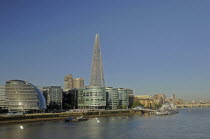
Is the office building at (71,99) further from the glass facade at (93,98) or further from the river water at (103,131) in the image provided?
the river water at (103,131)

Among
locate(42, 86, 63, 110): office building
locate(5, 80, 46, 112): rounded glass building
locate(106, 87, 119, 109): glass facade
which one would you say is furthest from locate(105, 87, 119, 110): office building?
locate(5, 80, 46, 112): rounded glass building

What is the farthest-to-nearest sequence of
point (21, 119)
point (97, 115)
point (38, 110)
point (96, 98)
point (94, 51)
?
point (94, 51)
point (96, 98)
point (97, 115)
point (38, 110)
point (21, 119)

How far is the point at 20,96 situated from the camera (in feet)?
392

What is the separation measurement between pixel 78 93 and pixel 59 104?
16.0 m

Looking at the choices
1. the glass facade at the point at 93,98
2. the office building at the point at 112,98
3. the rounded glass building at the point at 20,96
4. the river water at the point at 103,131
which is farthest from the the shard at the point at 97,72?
the river water at the point at 103,131

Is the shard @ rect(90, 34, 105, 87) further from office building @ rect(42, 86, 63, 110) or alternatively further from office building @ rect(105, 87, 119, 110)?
office building @ rect(42, 86, 63, 110)

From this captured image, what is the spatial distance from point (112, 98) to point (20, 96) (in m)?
83.9

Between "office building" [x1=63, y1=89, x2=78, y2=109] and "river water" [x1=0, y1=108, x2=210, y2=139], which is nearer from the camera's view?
"river water" [x1=0, y1=108, x2=210, y2=139]

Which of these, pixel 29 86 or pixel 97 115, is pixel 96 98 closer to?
pixel 97 115

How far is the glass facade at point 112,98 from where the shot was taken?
189 m

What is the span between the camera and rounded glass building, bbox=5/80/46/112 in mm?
118562

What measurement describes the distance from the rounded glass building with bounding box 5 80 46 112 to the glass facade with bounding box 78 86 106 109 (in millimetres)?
54413

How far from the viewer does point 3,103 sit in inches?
5167

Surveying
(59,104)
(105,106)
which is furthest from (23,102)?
(105,106)
